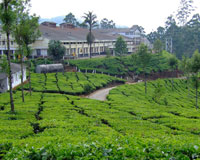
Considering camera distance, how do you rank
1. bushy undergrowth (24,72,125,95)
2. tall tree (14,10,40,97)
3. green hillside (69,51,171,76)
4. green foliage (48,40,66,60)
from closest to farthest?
tall tree (14,10,40,97), bushy undergrowth (24,72,125,95), green foliage (48,40,66,60), green hillside (69,51,171,76)

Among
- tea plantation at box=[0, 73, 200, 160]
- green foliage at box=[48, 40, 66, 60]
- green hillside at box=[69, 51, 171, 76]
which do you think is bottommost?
tea plantation at box=[0, 73, 200, 160]

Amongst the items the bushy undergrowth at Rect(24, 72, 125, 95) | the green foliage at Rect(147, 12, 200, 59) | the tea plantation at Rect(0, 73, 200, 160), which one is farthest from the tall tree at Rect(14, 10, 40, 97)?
the green foliage at Rect(147, 12, 200, 59)

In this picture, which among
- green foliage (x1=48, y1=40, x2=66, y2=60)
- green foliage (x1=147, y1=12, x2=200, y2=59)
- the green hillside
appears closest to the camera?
green foliage (x1=48, y1=40, x2=66, y2=60)

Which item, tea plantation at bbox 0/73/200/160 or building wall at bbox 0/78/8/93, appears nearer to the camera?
tea plantation at bbox 0/73/200/160

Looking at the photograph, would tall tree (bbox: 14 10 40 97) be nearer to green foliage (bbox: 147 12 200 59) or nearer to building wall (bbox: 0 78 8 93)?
building wall (bbox: 0 78 8 93)

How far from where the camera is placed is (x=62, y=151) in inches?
376

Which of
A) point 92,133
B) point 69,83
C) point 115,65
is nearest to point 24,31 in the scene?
point 92,133

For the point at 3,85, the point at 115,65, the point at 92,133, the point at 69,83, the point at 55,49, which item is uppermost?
the point at 55,49

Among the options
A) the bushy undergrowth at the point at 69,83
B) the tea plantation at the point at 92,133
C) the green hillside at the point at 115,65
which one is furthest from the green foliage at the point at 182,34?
the tea plantation at the point at 92,133

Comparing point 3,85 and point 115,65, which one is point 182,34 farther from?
point 3,85

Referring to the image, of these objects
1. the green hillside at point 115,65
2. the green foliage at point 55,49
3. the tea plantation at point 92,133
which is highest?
the green foliage at point 55,49

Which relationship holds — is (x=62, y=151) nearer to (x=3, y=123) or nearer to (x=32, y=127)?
(x=32, y=127)

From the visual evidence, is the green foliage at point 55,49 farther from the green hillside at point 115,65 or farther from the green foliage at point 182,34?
the green foliage at point 182,34

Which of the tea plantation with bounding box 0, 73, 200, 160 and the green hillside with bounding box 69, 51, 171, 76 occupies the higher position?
the green hillside with bounding box 69, 51, 171, 76
